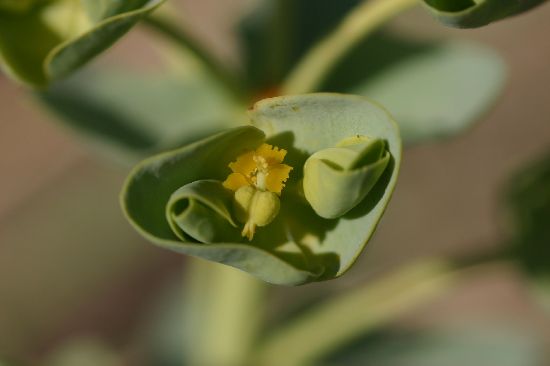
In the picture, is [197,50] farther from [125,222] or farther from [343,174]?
[125,222]

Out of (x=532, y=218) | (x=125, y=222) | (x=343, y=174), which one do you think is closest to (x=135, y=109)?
(x=532, y=218)

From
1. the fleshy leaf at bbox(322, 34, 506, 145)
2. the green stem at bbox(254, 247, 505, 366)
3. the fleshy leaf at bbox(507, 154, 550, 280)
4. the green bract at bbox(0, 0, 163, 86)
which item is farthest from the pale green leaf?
the green bract at bbox(0, 0, 163, 86)

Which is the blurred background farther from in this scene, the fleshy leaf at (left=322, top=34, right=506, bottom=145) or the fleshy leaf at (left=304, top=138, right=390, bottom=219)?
the fleshy leaf at (left=304, top=138, right=390, bottom=219)

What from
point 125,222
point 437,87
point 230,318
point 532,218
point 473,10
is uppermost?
point 473,10

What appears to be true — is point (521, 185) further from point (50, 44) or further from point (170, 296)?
point (170, 296)

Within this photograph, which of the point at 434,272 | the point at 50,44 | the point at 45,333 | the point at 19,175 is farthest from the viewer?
the point at 19,175

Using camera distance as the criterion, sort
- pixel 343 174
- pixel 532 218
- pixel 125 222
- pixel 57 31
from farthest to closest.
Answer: pixel 125 222 → pixel 532 218 → pixel 57 31 → pixel 343 174

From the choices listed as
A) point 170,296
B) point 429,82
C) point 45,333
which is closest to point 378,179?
point 429,82

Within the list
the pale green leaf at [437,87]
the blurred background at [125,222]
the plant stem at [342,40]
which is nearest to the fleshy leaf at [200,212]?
the plant stem at [342,40]
